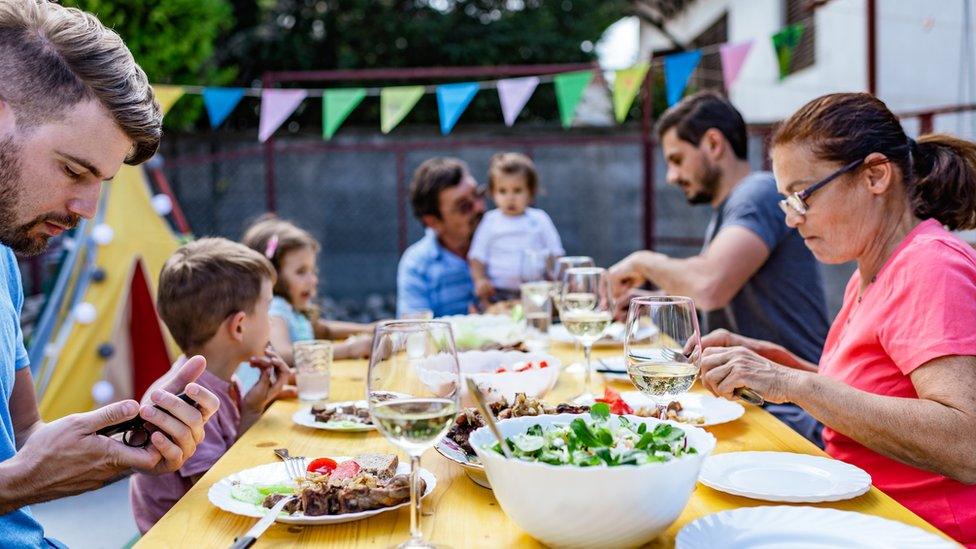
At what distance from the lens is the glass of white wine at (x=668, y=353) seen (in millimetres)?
1521

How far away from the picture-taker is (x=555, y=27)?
506 inches

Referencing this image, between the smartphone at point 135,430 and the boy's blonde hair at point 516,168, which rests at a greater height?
the boy's blonde hair at point 516,168

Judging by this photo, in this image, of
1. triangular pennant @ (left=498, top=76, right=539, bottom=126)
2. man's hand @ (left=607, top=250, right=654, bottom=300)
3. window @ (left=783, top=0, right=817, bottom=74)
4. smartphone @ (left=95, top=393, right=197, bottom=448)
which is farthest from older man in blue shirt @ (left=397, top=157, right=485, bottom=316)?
window @ (left=783, top=0, right=817, bottom=74)

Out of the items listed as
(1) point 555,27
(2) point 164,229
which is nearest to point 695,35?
(1) point 555,27

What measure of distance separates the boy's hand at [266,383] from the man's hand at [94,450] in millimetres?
780

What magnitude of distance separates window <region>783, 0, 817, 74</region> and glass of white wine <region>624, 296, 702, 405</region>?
7446mm

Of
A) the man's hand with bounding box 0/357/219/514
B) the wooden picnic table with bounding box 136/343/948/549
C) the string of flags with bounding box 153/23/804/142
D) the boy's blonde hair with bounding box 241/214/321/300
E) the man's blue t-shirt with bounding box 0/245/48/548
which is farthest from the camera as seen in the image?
the string of flags with bounding box 153/23/804/142

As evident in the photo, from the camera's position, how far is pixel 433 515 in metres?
1.32

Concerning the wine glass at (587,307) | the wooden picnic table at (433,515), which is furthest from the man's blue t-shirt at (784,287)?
the wooden picnic table at (433,515)

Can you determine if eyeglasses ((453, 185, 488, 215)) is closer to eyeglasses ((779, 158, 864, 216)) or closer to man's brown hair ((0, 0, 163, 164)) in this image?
eyeglasses ((779, 158, 864, 216))

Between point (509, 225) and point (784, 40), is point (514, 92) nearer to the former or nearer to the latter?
point (509, 225)

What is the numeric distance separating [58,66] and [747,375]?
4.58ft

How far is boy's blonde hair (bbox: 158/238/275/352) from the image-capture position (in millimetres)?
2273

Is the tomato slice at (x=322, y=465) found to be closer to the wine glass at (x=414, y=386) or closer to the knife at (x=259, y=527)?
the knife at (x=259, y=527)
